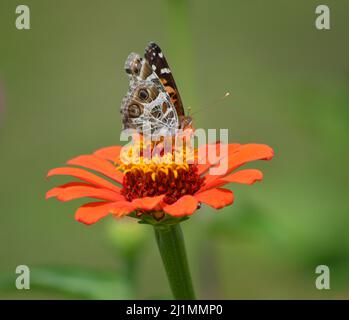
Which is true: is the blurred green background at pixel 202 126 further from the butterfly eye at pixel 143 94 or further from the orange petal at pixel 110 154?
the butterfly eye at pixel 143 94

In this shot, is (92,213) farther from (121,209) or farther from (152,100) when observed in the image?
(152,100)

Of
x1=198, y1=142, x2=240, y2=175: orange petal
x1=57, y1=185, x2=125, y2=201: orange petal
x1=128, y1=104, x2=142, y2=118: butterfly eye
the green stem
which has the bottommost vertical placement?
the green stem

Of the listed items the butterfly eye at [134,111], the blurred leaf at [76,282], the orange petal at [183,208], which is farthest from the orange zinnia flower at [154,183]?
the blurred leaf at [76,282]

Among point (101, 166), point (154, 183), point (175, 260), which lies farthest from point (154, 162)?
point (175, 260)

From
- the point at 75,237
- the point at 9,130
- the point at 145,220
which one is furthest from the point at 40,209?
the point at 145,220

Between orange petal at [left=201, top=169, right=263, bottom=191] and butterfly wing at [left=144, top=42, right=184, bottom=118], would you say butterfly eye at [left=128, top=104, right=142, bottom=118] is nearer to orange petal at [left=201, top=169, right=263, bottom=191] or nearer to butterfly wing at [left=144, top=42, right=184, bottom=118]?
butterfly wing at [left=144, top=42, right=184, bottom=118]

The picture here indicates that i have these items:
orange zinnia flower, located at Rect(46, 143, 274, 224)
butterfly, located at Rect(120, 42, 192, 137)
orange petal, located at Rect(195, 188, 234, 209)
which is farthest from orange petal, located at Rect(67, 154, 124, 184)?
orange petal, located at Rect(195, 188, 234, 209)
